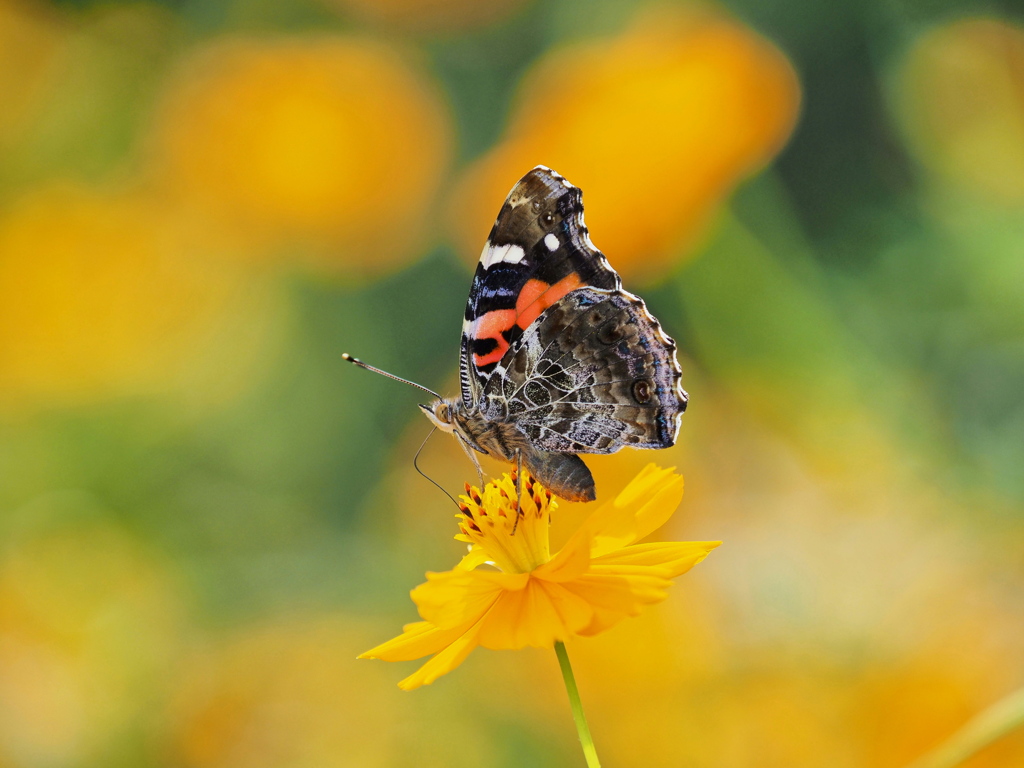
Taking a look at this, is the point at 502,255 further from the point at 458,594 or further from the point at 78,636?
the point at 78,636

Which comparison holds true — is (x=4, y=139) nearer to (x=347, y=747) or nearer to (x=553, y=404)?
(x=347, y=747)

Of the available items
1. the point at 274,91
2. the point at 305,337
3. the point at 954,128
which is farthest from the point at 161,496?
the point at 954,128

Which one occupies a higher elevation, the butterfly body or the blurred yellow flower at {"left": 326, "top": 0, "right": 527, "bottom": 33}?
the blurred yellow flower at {"left": 326, "top": 0, "right": 527, "bottom": 33}

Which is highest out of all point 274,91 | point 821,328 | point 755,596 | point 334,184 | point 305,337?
point 274,91

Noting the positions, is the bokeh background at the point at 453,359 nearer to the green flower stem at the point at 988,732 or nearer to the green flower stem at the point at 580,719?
the green flower stem at the point at 988,732

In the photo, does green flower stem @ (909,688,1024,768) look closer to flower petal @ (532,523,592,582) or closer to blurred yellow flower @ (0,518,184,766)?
flower petal @ (532,523,592,582)

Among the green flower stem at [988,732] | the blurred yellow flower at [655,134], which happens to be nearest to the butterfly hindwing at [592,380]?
the green flower stem at [988,732]

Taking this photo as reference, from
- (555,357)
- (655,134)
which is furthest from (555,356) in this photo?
(655,134)

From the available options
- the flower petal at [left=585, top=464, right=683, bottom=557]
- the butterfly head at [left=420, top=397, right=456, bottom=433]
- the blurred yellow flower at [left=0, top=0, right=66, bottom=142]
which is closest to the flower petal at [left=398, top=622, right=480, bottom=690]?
the flower petal at [left=585, top=464, right=683, bottom=557]
